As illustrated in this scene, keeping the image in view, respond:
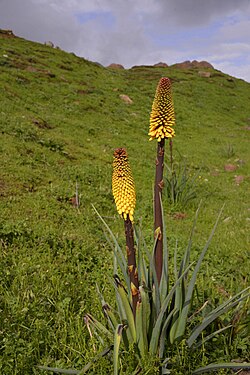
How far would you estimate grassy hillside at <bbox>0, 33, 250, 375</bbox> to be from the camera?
3772 millimetres

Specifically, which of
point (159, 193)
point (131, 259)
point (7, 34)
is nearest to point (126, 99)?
point (7, 34)

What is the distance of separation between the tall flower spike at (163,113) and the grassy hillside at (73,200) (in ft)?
6.53

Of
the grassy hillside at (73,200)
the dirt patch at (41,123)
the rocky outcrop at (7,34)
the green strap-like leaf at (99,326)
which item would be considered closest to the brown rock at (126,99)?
the grassy hillside at (73,200)

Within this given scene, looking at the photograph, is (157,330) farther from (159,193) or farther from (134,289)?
(159,193)

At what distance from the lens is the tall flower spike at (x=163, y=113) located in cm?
258

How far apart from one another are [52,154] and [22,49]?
2498cm

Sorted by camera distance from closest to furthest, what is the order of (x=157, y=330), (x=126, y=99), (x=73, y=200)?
(x=157, y=330), (x=73, y=200), (x=126, y=99)

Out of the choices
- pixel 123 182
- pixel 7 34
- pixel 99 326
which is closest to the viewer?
pixel 123 182

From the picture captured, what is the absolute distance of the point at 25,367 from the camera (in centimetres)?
324

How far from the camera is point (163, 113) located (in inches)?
104

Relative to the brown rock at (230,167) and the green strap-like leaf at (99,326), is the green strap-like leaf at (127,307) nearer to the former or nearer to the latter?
the green strap-like leaf at (99,326)

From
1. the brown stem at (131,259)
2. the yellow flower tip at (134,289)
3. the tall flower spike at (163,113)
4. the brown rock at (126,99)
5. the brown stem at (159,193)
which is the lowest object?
the yellow flower tip at (134,289)

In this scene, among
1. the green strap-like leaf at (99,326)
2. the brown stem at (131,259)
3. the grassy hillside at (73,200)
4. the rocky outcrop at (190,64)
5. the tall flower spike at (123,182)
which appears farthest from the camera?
the rocky outcrop at (190,64)

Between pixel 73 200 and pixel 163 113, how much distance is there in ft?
20.3
